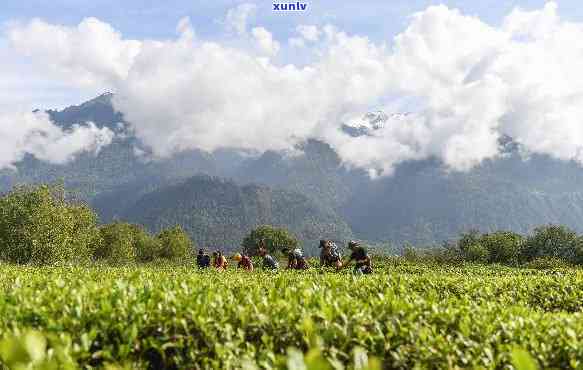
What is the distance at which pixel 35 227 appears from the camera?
61.5 metres

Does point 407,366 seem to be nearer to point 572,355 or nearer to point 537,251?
point 572,355

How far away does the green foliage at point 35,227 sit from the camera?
200 ft

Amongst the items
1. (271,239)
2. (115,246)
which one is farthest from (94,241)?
(271,239)

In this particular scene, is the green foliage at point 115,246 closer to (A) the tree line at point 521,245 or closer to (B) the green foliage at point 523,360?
(A) the tree line at point 521,245

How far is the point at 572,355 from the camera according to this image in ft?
22.8

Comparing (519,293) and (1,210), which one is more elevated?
(1,210)

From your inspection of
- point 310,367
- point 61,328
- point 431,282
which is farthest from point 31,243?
point 310,367

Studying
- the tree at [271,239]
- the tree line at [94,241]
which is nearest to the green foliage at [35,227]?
the tree line at [94,241]

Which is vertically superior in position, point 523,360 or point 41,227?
point 41,227

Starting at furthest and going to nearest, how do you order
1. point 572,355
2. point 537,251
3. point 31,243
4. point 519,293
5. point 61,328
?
point 537,251 < point 31,243 < point 519,293 < point 572,355 < point 61,328

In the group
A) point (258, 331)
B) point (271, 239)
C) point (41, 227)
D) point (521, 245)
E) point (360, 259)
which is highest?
point (41, 227)

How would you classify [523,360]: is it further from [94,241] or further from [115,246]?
[115,246]

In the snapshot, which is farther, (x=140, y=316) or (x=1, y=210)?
(x=1, y=210)

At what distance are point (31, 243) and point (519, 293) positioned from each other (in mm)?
59394
